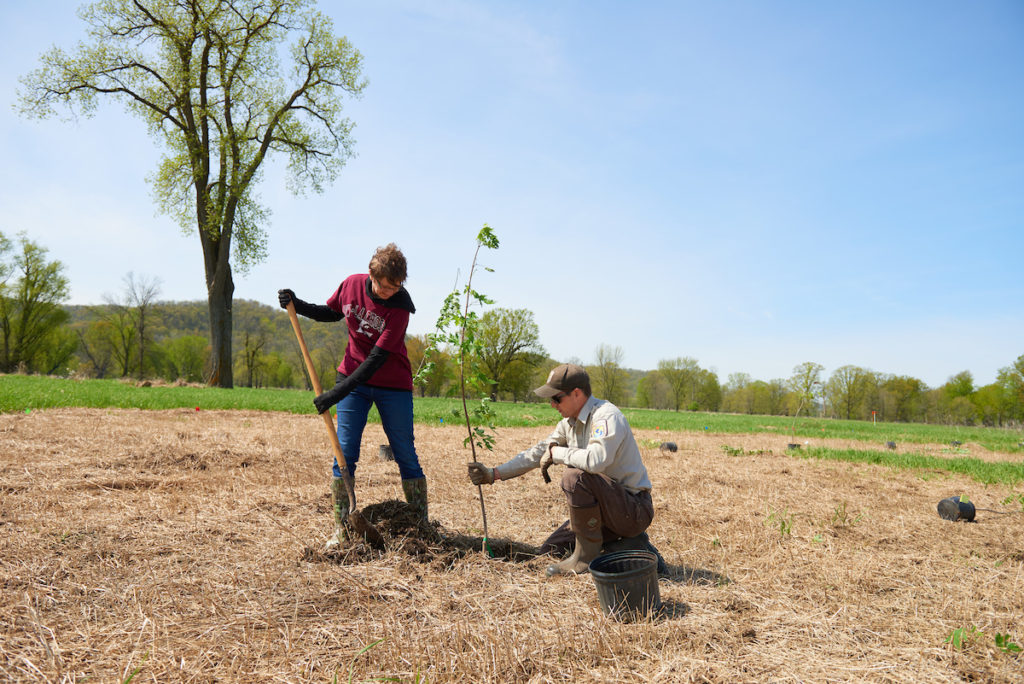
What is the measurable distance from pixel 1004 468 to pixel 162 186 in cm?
3089

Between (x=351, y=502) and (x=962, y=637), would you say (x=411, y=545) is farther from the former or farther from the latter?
(x=962, y=637)

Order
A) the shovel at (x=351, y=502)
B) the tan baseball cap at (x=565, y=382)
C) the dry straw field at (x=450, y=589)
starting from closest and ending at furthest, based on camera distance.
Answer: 1. the dry straw field at (x=450, y=589)
2. the tan baseball cap at (x=565, y=382)
3. the shovel at (x=351, y=502)

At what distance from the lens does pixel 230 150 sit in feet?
83.8

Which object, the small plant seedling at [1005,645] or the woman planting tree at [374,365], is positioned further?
the woman planting tree at [374,365]

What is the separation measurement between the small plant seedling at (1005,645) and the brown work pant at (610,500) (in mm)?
1819

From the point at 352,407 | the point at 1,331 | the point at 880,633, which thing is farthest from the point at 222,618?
the point at 1,331

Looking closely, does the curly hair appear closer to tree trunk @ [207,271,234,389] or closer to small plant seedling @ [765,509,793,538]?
small plant seedling @ [765,509,793,538]

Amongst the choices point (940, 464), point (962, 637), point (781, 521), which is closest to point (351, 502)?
point (962, 637)

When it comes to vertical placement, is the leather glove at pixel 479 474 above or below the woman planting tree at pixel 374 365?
below

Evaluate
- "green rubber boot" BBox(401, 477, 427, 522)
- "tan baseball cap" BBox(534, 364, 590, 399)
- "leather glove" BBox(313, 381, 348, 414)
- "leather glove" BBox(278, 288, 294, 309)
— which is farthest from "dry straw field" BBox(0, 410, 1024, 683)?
"leather glove" BBox(278, 288, 294, 309)

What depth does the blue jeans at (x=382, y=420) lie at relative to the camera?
13.6 feet

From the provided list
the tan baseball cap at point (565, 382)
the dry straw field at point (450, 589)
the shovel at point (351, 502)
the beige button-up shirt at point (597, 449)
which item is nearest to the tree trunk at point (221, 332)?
the dry straw field at point (450, 589)

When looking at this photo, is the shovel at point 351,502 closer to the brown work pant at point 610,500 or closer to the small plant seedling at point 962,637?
the brown work pant at point 610,500

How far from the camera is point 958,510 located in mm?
5824
